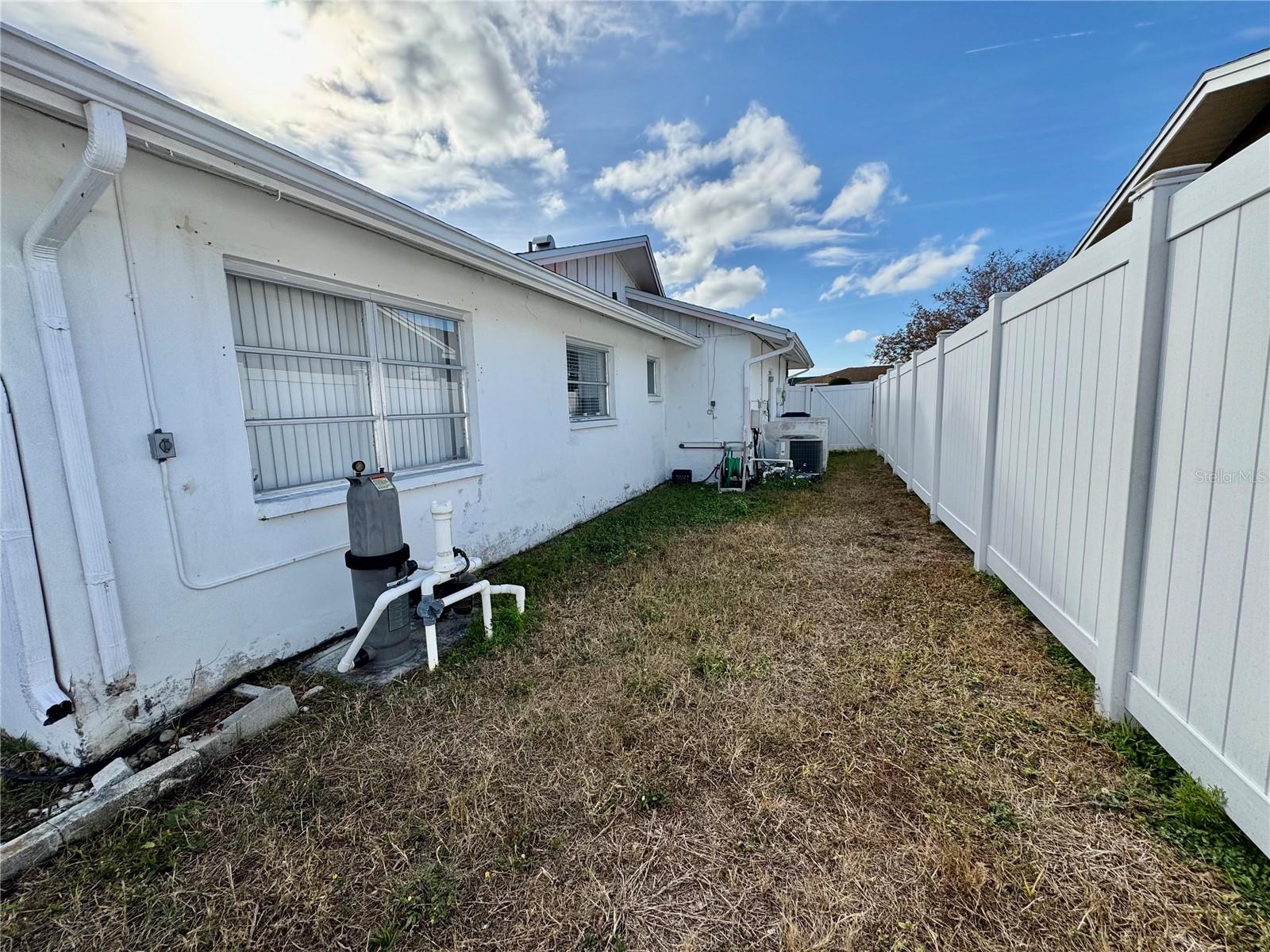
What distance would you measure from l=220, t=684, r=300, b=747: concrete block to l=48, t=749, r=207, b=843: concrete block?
15cm

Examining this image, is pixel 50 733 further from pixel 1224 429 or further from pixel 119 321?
pixel 1224 429

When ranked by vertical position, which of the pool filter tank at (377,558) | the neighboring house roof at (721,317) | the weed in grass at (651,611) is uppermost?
the neighboring house roof at (721,317)

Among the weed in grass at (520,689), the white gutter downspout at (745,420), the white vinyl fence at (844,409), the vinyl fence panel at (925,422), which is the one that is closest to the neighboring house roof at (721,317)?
the white gutter downspout at (745,420)

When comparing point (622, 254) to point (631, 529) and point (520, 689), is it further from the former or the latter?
point (520, 689)

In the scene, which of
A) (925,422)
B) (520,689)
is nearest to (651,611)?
(520,689)

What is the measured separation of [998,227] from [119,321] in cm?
2034

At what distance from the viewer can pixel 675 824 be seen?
5.49 ft

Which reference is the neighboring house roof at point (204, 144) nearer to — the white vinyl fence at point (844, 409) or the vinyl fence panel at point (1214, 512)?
the vinyl fence panel at point (1214, 512)

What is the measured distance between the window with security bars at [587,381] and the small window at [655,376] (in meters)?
1.74

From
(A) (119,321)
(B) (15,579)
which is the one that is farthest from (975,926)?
(A) (119,321)

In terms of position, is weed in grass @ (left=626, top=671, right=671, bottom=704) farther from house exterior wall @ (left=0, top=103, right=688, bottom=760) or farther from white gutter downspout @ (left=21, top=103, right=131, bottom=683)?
white gutter downspout @ (left=21, top=103, right=131, bottom=683)

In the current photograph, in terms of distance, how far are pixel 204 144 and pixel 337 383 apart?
4.78 ft

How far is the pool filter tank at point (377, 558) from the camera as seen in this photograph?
2.68m

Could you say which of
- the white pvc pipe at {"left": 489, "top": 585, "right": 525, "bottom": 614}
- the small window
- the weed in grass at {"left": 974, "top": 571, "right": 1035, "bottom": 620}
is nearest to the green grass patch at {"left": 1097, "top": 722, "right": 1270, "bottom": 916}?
the weed in grass at {"left": 974, "top": 571, "right": 1035, "bottom": 620}
